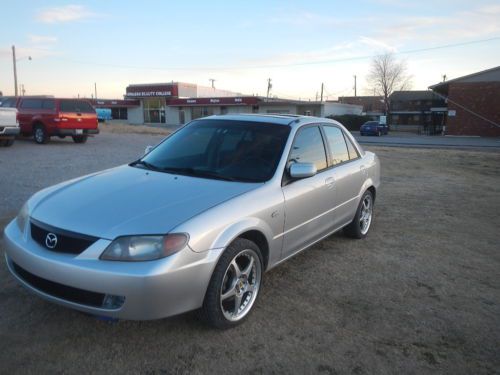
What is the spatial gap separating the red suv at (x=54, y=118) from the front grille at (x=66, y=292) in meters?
14.1

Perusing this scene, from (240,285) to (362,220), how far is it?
2.78 m

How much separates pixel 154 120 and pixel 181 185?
5830 centimetres

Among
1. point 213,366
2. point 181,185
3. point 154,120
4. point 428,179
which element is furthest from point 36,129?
point 154,120

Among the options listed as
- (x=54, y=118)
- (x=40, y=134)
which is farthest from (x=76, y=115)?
(x=40, y=134)

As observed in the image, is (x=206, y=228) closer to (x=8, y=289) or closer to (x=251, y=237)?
(x=251, y=237)

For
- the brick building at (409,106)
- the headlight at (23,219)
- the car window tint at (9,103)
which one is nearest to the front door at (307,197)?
the headlight at (23,219)

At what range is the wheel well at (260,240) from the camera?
337 centimetres

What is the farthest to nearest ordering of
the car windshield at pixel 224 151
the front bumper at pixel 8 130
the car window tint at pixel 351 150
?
the front bumper at pixel 8 130
the car window tint at pixel 351 150
the car windshield at pixel 224 151

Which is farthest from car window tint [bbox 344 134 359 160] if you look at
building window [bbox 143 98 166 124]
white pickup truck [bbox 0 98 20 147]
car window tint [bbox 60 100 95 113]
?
building window [bbox 143 98 166 124]

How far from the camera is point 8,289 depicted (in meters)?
3.75

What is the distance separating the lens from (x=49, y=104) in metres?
15.8

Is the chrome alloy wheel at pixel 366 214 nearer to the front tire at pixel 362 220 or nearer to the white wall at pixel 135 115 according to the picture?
the front tire at pixel 362 220

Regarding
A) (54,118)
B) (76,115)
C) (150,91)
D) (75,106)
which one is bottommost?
(54,118)

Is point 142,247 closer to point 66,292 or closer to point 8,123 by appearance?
point 66,292
